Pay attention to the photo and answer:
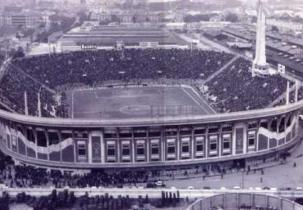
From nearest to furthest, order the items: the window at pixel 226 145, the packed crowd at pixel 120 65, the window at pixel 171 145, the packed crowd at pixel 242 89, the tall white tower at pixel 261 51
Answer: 1. the window at pixel 171 145
2. the window at pixel 226 145
3. the packed crowd at pixel 242 89
4. the tall white tower at pixel 261 51
5. the packed crowd at pixel 120 65

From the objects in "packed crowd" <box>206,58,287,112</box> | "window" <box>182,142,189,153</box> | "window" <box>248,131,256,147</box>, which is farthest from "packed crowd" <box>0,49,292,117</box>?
"window" <box>182,142,189,153</box>

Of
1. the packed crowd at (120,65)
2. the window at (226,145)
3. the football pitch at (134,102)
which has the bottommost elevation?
the football pitch at (134,102)

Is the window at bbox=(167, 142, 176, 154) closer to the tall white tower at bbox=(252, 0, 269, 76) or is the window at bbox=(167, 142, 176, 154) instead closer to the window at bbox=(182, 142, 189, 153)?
the window at bbox=(182, 142, 189, 153)

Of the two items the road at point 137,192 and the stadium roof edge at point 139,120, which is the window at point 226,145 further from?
the road at point 137,192

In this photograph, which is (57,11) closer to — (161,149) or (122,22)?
(122,22)

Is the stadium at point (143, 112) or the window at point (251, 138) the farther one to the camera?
the window at point (251, 138)

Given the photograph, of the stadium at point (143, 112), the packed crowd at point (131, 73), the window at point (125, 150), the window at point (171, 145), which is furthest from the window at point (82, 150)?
the packed crowd at point (131, 73)
